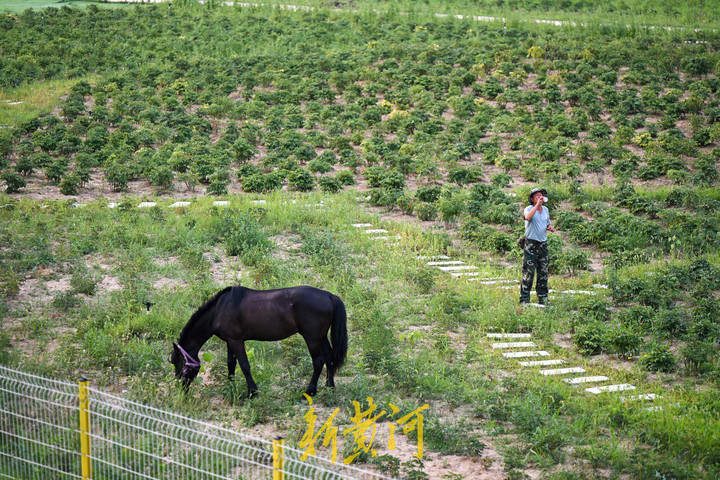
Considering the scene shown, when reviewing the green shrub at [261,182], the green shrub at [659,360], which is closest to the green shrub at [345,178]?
the green shrub at [261,182]

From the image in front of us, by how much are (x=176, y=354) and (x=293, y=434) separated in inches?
82.1

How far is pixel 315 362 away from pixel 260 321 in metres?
0.92

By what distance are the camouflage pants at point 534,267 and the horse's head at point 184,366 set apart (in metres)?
6.40

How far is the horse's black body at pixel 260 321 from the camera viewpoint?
991 cm

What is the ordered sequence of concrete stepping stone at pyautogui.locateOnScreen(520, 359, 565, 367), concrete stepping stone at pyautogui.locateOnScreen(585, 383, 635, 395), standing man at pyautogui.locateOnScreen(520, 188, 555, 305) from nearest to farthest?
1. concrete stepping stone at pyautogui.locateOnScreen(585, 383, 635, 395)
2. concrete stepping stone at pyautogui.locateOnScreen(520, 359, 565, 367)
3. standing man at pyautogui.locateOnScreen(520, 188, 555, 305)

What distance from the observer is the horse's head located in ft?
32.1

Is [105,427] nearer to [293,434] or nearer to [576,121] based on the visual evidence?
[293,434]

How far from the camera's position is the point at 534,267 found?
1364cm

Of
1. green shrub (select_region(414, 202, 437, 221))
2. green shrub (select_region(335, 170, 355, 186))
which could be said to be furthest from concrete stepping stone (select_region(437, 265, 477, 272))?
green shrub (select_region(335, 170, 355, 186))

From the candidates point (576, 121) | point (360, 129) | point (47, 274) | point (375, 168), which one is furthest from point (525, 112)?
point (47, 274)

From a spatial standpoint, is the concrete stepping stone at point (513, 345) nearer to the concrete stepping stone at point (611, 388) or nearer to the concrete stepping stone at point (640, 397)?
the concrete stepping stone at point (611, 388)

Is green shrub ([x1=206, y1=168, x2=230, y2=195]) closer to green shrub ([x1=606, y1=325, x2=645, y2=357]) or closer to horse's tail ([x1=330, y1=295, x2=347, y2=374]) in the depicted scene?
horse's tail ([x1=330, y1=295, x2=347, y2=374])

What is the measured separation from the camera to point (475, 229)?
17219mm

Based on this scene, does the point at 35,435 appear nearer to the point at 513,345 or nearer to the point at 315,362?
the point at 315,362
